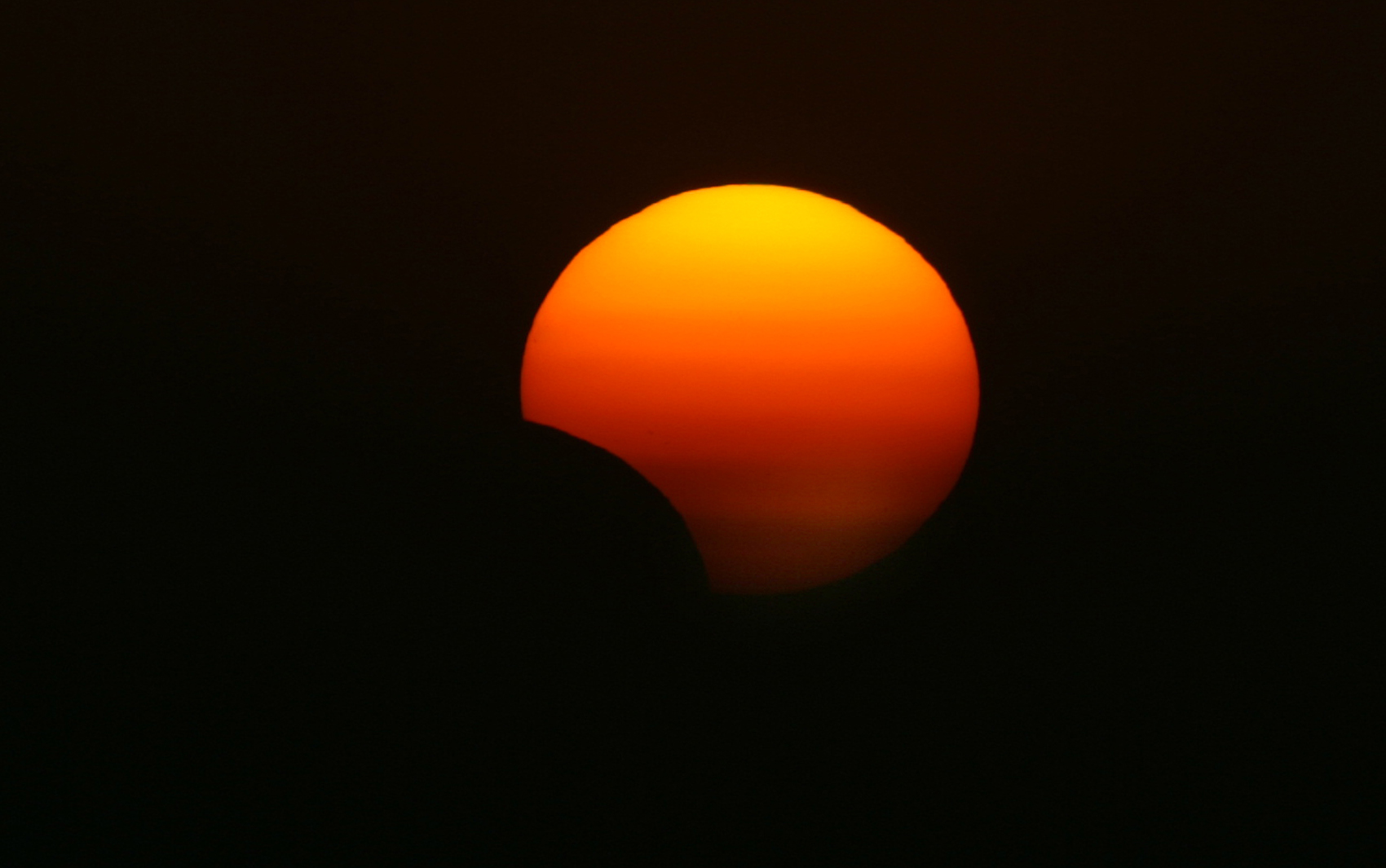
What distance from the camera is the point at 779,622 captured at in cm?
187

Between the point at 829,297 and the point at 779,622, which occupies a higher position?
the point at 829,297

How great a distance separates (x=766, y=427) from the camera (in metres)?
1.68

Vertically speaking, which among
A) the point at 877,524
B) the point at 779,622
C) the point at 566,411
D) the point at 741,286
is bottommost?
the point at 779,622

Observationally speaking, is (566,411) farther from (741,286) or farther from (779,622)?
(779,622)

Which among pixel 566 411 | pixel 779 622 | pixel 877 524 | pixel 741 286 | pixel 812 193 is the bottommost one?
pixel 779 622

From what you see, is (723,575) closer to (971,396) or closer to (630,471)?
(630,471)

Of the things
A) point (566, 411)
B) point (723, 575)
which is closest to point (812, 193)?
point (566, 411)

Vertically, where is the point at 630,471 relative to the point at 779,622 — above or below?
above

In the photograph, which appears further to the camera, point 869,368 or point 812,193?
point 812,193

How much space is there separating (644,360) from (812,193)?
52 cm

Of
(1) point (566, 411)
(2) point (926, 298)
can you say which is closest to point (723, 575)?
(1) point (566, 411)

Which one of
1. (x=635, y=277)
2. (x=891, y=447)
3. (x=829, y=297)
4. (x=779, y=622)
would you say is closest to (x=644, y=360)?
(x=635, y=277)

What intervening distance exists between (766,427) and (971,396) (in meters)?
0.47

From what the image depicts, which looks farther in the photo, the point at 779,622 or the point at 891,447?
the point at 779,622
